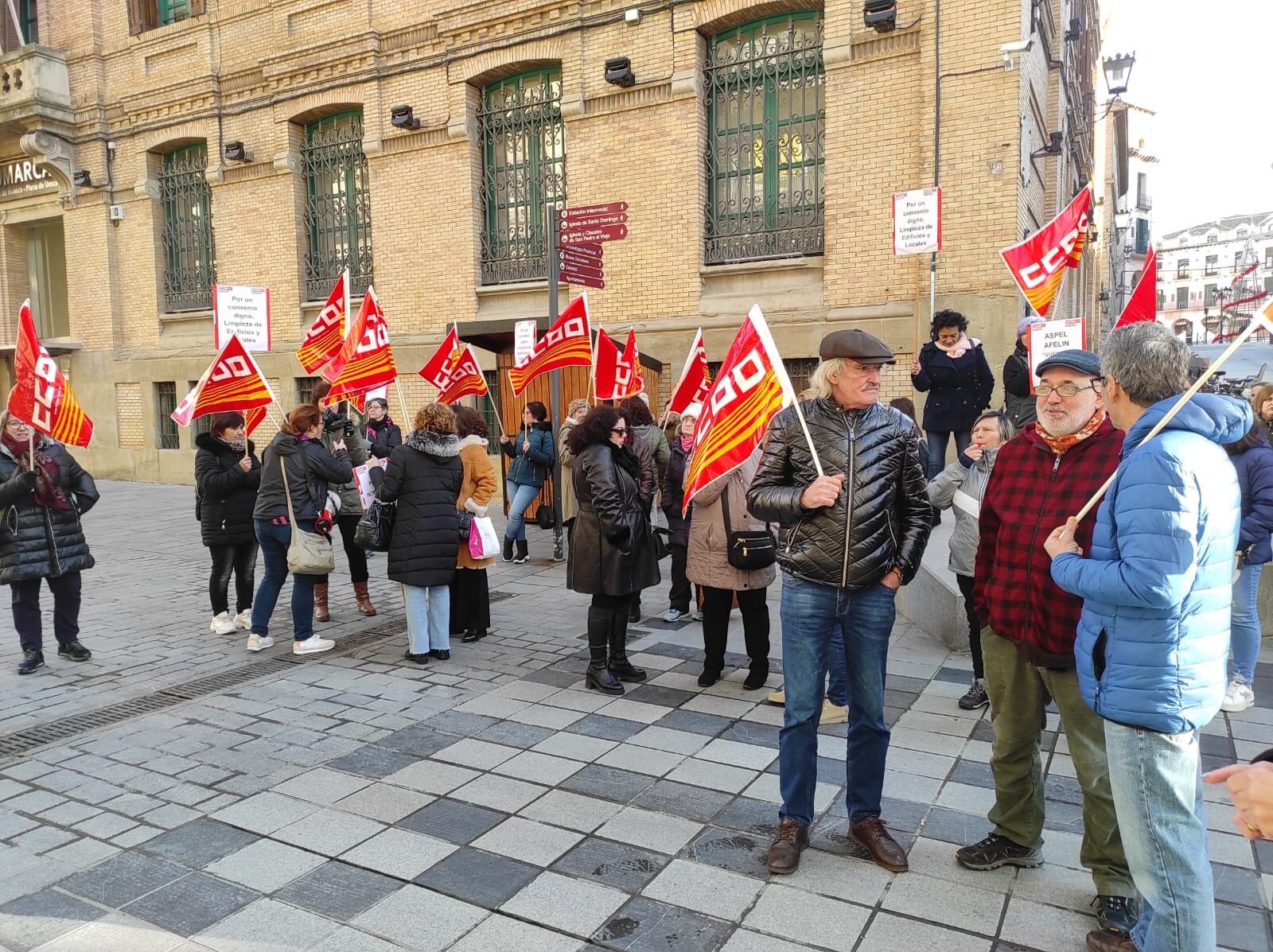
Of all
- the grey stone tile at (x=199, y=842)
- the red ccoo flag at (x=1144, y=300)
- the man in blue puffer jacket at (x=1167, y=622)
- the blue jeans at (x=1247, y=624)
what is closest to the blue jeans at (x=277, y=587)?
the grey stone tile at (x=199, y=842)

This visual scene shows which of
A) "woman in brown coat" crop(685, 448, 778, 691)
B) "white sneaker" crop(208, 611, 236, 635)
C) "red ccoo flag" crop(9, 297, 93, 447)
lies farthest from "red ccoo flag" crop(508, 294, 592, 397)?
"red ccoo flag" crop(9, 297, 93, 447)

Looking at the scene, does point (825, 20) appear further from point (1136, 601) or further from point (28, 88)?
point (28, 88)

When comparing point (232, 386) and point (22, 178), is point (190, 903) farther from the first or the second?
point (22, 178)

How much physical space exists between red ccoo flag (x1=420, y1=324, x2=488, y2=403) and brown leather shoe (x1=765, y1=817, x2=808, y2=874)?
7.88 meters

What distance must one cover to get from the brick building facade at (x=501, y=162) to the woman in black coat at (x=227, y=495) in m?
7.49

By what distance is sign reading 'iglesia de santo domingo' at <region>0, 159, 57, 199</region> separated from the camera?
68.3ft

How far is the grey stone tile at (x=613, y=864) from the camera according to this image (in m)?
3.64

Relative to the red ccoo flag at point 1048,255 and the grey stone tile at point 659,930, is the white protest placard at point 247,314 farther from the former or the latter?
the grey stone tile at point 659,930

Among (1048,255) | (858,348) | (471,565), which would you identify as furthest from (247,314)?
(858,348)

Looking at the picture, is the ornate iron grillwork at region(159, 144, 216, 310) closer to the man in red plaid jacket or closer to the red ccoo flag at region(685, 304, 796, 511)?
the red ccoo flag at region(685, 304, 796, 511)

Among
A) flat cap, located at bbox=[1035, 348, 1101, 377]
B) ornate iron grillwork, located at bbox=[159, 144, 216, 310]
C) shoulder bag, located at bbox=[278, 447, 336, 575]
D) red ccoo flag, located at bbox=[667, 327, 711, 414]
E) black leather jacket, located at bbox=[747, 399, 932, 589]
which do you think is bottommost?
shoulder bag, located at bbox=[278, 447, 336, 575]

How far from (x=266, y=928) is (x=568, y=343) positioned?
6952 millimetres

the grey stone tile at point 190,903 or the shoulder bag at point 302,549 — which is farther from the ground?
the shoulder bag at point 302,549

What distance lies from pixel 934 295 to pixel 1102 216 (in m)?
24.6
